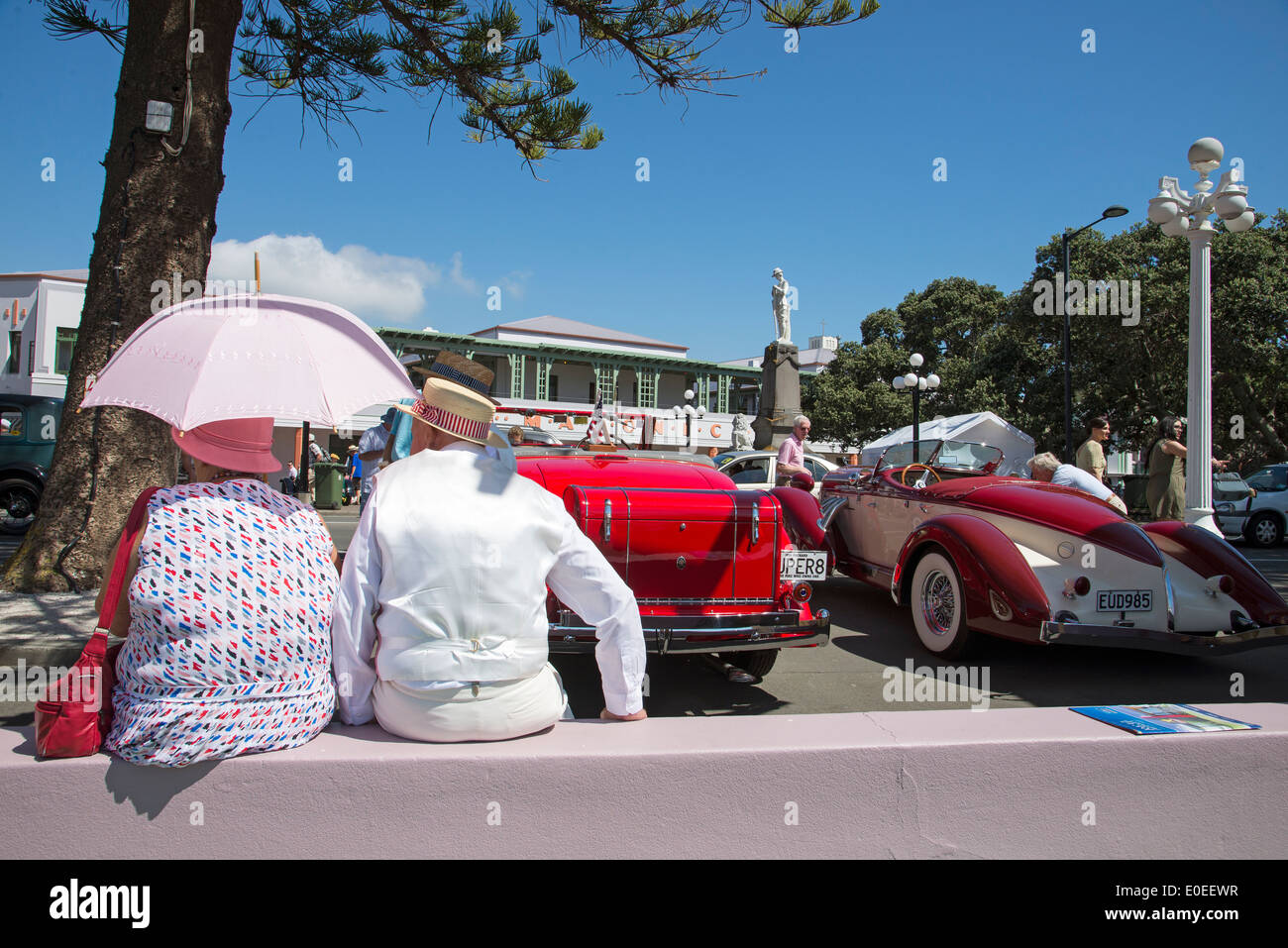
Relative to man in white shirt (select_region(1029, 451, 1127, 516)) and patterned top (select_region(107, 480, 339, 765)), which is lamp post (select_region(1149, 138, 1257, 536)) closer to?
man in white shirt (select_region(1029, 451, 1127, 516))

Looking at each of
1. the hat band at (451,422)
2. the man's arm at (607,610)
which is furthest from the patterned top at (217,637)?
the man's arm at (607,610)

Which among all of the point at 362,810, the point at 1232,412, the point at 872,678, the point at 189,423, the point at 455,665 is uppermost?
the point at 1232,412

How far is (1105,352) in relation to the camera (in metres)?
25.1

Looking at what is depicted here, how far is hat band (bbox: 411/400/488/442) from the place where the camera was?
2.56 meters

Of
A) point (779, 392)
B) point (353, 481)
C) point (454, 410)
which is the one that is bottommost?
point (353, 481)

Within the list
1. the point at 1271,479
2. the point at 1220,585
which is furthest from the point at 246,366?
the point at 1271,479

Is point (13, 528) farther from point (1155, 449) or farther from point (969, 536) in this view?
point (1155, 449)

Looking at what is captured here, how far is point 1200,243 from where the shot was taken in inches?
370

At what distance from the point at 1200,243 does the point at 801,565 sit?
7.65 m

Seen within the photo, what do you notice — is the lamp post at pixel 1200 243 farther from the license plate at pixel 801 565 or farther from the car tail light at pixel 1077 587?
the license plate at pixel 801 565

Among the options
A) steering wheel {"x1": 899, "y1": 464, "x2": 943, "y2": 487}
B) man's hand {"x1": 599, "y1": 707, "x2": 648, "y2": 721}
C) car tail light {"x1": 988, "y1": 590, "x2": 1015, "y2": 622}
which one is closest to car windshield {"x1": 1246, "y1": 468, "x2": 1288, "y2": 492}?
steering wheel {"x1": 899, "y1": 464, "x2": 943, "y2": 487}

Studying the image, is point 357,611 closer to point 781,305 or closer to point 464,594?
point 464,594
